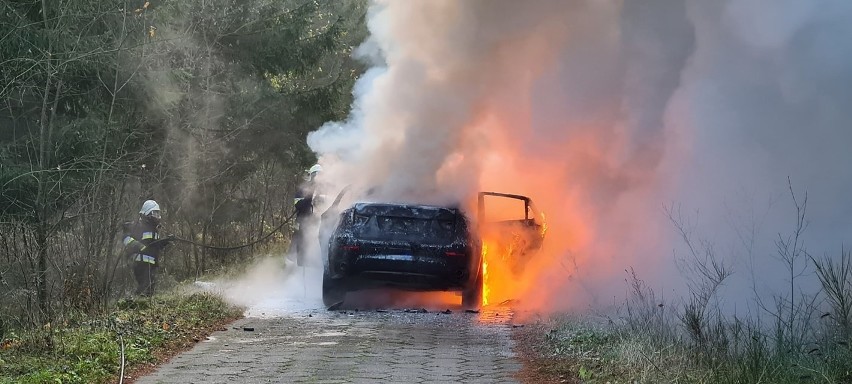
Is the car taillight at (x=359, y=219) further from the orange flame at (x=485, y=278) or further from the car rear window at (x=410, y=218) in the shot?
the orange flame at (x=485, y=278)

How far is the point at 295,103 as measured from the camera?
2553 centimetres

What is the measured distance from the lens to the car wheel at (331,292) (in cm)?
1415

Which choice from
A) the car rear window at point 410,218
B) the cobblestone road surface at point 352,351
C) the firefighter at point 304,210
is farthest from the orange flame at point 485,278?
the firefighter at point 304,210

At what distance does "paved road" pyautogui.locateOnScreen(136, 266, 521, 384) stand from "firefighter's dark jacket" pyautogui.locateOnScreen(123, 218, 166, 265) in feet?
9.00

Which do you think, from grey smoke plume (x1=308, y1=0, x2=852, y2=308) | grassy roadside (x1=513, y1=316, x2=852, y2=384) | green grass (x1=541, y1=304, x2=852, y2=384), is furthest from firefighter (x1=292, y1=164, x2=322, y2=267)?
green grass (x1=541, y1=304, x2=852, y2=384)

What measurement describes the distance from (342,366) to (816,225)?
20.8 ft

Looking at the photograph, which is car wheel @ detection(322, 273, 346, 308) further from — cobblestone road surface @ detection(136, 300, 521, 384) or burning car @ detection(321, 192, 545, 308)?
cobblestone road surface @ detection(136, 300, 521, 384)

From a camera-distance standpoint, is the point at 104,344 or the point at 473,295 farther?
the point at 473,295

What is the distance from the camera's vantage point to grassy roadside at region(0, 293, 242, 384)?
337 inches

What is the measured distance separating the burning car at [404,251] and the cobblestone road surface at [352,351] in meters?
0.49

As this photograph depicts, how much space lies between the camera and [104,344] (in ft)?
31.8

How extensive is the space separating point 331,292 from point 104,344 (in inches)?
194

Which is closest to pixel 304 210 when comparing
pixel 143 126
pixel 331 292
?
pixel 143 126

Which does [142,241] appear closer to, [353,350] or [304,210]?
[304,210]
